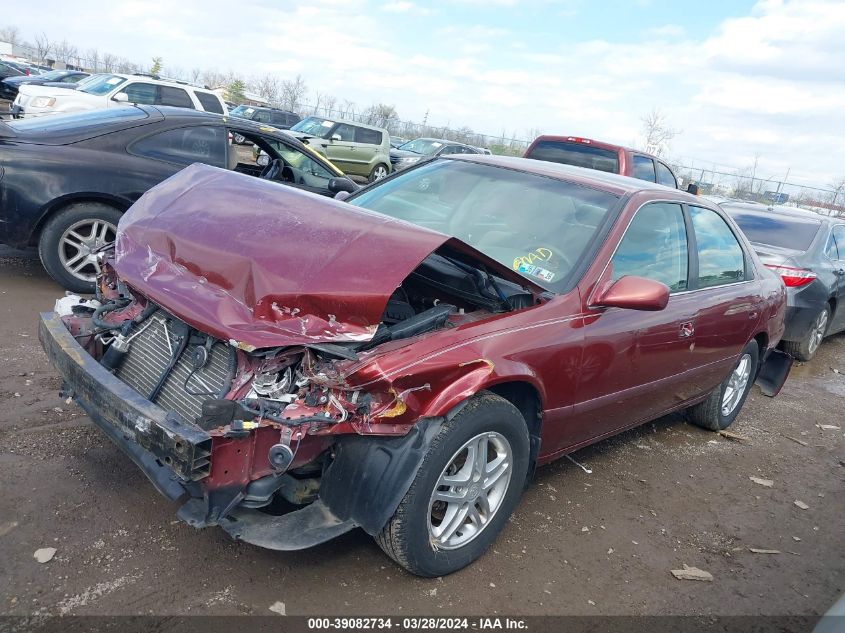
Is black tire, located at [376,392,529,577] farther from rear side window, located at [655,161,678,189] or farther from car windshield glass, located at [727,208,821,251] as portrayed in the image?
rear side window, located at [655,161,678,189]

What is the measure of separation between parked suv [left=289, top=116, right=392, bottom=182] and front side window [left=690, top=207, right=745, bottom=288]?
49.7ft

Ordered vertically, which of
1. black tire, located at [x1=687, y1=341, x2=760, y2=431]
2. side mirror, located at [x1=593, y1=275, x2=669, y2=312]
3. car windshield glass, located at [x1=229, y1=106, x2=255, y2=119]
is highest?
car windshield glass, located at [x1=229, y1=106, x2=255, y2=119]

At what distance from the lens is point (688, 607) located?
3039 mm

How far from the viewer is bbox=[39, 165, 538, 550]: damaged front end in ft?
7.68

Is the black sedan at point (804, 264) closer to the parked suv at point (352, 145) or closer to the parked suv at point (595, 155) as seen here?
the parked suv at point (595, 155)

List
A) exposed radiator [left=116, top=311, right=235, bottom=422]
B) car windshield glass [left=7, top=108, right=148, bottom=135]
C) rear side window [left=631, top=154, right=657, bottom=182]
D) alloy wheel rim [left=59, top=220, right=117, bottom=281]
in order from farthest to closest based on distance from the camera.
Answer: rear side window [left=631, top=154, right=657, bottom=182]
car windshield glass [left=7, top=108, right=148, bottom=135]
alloy wheel rim [left=59, top=220, right=117, bottom=281]
exposed radiator [left=116, top=311, right=235, bottom=422]

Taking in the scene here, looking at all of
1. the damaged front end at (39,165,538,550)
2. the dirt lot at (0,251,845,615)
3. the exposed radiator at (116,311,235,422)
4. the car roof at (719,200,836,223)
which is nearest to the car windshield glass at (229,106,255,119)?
the car roof at (719,200,836,223)

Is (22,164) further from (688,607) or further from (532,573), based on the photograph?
(688,607)

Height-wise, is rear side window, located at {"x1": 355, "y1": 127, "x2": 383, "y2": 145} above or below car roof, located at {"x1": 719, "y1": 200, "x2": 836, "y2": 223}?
below

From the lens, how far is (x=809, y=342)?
779 cm

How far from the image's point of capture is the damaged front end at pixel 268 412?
92.1 inches

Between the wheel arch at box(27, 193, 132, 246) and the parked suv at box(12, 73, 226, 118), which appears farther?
the parked suv at box(12, 73, 226, 118)

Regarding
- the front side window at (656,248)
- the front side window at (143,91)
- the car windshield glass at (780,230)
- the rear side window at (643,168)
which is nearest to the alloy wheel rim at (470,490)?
the front side window at (656,248)

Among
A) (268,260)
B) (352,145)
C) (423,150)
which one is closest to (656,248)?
(268,260)
